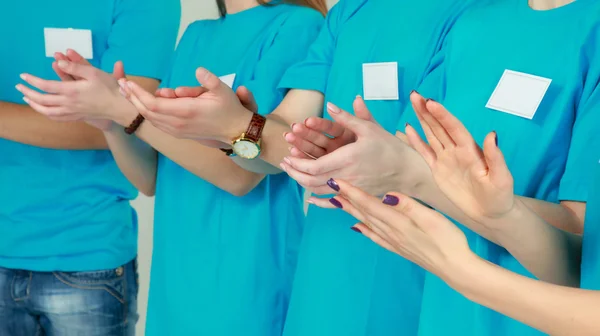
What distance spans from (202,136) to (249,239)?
→ 36 cm

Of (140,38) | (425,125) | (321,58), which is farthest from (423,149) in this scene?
(140,38)

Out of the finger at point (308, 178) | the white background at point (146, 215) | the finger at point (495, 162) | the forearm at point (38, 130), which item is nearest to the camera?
the finger at point (495, 162)

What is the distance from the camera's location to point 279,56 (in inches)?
57.7

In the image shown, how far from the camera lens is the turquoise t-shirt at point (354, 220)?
4.07 ft

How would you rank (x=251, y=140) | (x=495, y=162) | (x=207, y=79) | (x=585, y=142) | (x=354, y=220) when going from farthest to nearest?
1. (x=354, y=220)
2. (x=251, y=140)
3. (x=207, y=79)
4. (x=585, y=142)
5. (x=495, y=162)

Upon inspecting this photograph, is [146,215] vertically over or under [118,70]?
under

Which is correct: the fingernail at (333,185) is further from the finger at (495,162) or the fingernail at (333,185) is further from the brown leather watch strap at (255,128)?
the brown leather watch strap at (255,128)

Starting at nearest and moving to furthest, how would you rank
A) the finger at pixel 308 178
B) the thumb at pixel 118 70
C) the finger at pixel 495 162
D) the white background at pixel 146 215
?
1. the finger at pixel 495 162
2. the finger at pixel 308 178
3. the thumb at pixel 118 70
4. the white background at pixel 146 215

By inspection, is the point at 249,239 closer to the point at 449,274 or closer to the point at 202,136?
the point at 202,136

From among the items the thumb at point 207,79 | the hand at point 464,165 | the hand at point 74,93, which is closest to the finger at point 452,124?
the hand at point 464,165

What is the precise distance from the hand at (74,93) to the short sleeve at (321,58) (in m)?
0.33

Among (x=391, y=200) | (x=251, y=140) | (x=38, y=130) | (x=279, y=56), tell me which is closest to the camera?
(x=391, y=200)

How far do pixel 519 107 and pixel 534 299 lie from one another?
14.4 inches

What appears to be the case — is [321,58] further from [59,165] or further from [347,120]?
[59,165]
